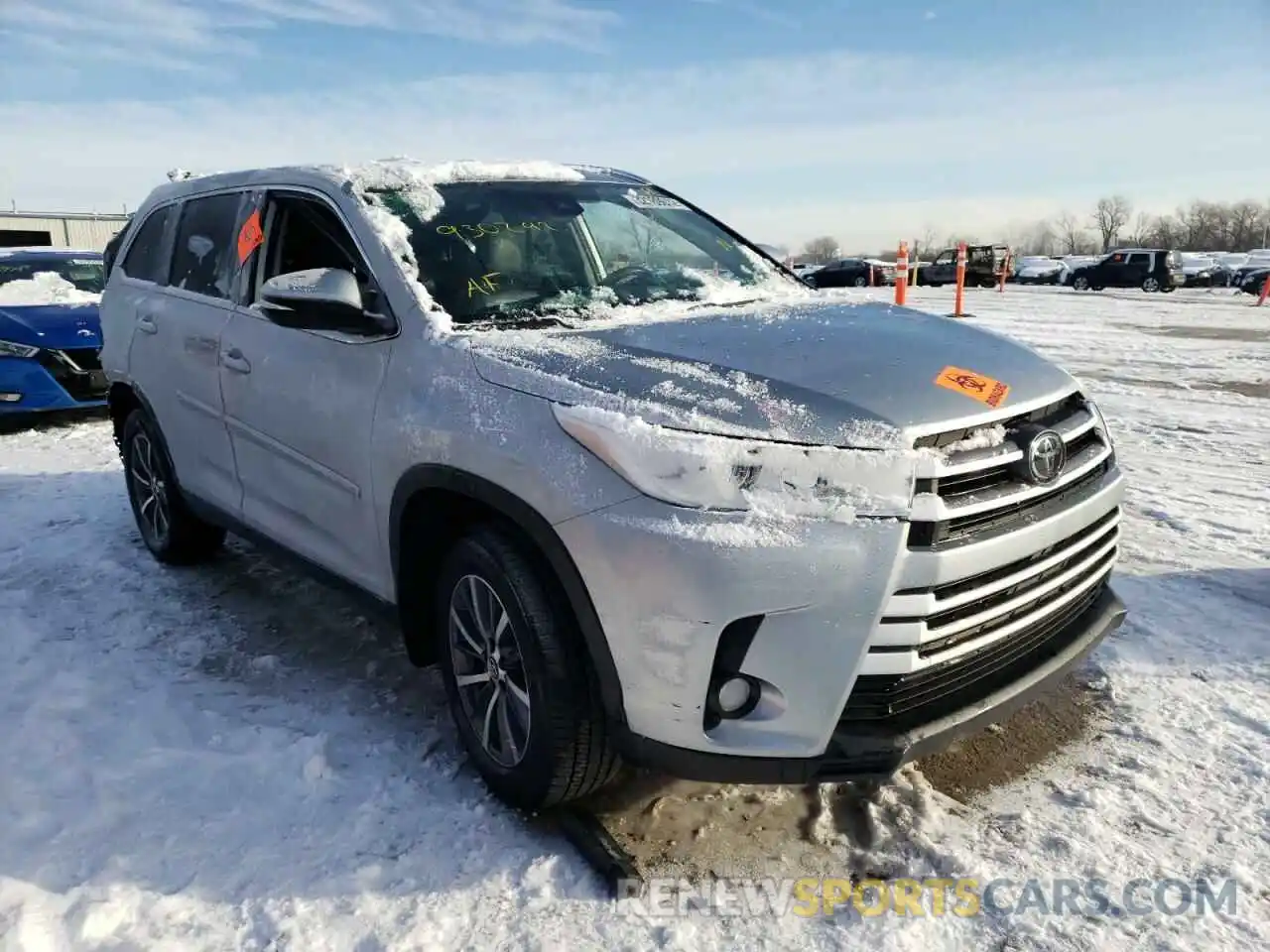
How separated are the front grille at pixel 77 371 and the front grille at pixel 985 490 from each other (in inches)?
298

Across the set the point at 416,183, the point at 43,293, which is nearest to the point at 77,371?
the point at 43,293

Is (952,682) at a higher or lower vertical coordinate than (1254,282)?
lower

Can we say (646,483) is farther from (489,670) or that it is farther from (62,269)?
(62,269)

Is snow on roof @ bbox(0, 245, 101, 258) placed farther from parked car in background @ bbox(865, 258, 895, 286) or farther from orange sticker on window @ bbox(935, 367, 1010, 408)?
parked car in background @ bbox(865, 258, 895, 286)

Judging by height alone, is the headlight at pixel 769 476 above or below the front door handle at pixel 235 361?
below

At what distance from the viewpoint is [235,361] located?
362cm

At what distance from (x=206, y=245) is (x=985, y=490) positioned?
3459mm

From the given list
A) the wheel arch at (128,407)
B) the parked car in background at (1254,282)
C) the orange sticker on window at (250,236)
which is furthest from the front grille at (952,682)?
→ the parked car in background at (1254,282)

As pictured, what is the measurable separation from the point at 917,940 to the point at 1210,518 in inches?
150

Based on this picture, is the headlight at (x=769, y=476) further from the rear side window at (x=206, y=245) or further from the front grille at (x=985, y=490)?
the rear side window at (x=206, y=245)

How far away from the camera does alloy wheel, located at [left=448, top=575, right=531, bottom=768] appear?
8.39ft

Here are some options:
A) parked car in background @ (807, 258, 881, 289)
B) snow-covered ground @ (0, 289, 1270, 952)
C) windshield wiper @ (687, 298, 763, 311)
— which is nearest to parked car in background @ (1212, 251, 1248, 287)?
parked car in background @ (807, 258, 881, 289)

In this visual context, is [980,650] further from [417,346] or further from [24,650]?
[24,650]

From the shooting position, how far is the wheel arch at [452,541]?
2.26 metres
